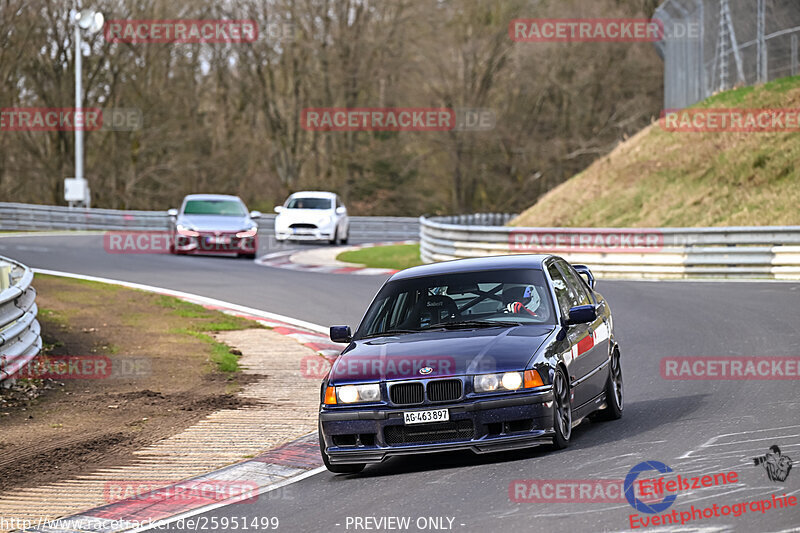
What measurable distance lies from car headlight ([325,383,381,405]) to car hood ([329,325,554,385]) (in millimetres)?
49

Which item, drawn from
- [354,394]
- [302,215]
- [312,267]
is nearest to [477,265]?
[354,394]

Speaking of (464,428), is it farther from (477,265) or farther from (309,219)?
(309,219)

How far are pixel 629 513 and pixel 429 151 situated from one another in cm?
5317

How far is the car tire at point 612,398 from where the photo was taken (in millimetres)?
9989

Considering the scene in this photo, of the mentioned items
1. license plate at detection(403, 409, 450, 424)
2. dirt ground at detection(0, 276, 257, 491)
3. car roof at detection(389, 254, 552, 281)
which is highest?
car roof at detection(389, 254, 552, 281)

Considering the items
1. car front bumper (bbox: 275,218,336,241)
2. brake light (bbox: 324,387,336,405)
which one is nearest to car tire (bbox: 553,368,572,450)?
brake light (bbox: 324,387,336,405)

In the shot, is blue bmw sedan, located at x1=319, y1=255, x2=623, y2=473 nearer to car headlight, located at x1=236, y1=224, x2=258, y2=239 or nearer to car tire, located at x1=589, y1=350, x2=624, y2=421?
car tire, located at x1=589, y1=350, x2=624, y2=421

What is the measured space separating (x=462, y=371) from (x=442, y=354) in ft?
0.87

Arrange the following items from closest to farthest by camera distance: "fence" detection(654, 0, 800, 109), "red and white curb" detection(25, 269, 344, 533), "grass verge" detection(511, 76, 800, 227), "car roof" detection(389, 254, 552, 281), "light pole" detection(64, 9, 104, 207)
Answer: "red and white curb" detection(25, 269, 344, 533)
"car roof" detection(389, 254, 552, 281)
"grass verge" detection(511, 76, 800, 227)
"fence" detection(654, 0, 800, 109)
"light pole" detection(64, 9, 104, 207)

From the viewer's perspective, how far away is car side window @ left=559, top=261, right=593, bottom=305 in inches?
402

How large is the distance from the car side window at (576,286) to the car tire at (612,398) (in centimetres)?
54

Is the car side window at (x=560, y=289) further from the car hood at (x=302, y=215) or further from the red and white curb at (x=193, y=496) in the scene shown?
the car hood at (x=302, y=215)

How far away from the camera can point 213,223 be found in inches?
1223

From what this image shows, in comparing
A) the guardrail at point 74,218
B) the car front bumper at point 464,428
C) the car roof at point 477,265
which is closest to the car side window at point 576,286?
the car roof at point 477,265
